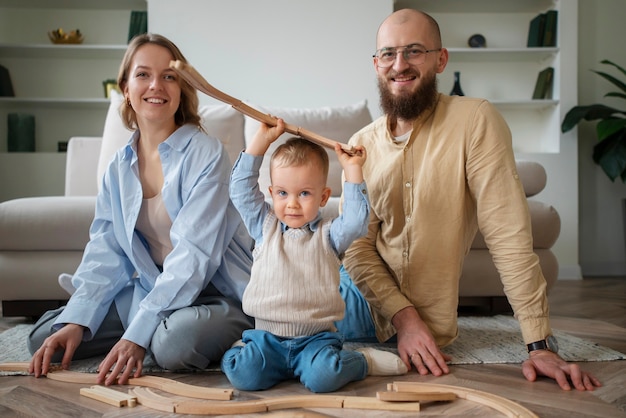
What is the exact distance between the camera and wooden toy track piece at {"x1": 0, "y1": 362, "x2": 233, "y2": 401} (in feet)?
4.71

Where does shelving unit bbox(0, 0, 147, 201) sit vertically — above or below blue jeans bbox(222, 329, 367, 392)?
above

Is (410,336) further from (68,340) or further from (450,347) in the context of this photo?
(68,340)

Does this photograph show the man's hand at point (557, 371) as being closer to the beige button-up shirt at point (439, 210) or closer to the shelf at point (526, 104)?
the beige button-up shirt at point (439, 210)

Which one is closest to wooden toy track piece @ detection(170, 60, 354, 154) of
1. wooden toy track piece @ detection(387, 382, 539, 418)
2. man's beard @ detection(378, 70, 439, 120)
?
man's beard @ detection(378, 70, 439, 120)

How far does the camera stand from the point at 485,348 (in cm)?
194

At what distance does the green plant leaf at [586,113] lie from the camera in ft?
13.4

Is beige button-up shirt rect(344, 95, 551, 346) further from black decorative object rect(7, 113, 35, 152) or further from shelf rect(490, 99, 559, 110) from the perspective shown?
black decorative object rect(7, 113, 35, 152)

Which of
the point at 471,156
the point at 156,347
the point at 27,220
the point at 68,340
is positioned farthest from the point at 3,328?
the point at 471,156

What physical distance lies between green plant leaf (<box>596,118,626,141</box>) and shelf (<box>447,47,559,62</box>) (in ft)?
2.24

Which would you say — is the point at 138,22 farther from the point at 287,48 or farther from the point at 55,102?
the point at 287,48

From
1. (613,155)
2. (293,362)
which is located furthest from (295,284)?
(613,155)

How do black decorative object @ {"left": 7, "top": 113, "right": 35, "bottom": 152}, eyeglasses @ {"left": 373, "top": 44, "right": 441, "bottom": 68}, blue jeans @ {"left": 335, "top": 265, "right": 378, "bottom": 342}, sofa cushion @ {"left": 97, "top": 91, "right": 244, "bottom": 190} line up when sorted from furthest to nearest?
black decorative object @ {"left": 7, "top": 113, "right": 35, "bottom": 152} < sofa cushion @ {"left": 97, "top": 91, "right": 244, "bottom": 190} < blue jeans @ {"left": 335, "top": 265, "right": 378, "bottom": 342} < eyeglasses @ {"left": 373, "top": 44, "right": 441, "bottom": 68}

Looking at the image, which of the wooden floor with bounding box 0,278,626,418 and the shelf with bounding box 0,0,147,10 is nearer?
the wooden floor with bounding box 0,278,626,418

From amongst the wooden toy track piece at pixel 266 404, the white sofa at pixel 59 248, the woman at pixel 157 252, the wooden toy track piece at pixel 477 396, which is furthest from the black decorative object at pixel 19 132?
the wooden toy track piece at pixel 477 396
